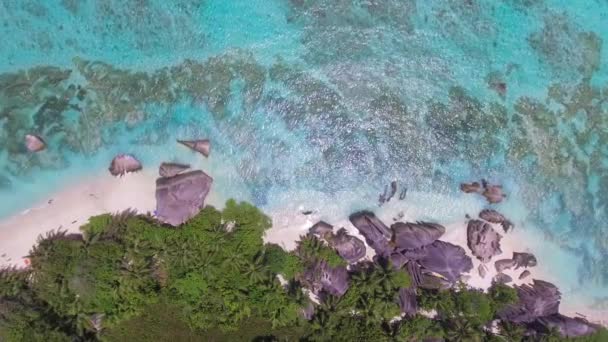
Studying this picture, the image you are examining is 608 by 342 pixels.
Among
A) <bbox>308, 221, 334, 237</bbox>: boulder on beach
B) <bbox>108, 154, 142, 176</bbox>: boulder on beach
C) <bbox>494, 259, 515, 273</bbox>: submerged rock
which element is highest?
<bbox>108, 154, 142, 176</bbox>: boulder on beach

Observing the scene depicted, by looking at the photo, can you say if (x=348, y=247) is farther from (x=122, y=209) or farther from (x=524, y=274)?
(x=122, y=209)

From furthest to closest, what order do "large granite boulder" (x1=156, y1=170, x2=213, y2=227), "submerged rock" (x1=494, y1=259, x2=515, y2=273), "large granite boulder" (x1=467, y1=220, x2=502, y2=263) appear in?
"submerged rock" (x1=494, y1=259, x2=515, y2=273)
"large granite boulder" (x1=467, y1=220, x2=502, y2=263)
"large granite boulder" (x1=156, y1=170, x2=213, y2=227)

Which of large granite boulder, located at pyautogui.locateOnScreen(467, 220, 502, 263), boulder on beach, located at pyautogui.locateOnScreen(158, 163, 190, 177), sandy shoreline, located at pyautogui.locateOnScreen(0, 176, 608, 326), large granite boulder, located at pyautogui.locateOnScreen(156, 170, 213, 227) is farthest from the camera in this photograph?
large granite boulder, located at pyautogui.locateOnScreen(467, 220, 502, 263)

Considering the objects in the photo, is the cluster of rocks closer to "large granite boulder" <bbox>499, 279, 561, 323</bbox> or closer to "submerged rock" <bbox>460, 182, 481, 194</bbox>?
"submerged rock" <bbox>460, 182, 481, 194</bbox>

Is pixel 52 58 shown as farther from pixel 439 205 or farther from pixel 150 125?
pixel 439 205

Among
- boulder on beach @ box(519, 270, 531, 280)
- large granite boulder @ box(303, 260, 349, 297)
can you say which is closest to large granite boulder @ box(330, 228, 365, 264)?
large granite boulder @ box(303, 260, 349, 297)

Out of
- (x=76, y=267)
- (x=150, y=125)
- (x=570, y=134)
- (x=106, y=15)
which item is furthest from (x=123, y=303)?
(x=570, y=134)

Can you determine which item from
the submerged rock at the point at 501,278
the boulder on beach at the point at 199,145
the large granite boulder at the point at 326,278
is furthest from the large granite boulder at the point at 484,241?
the boulder on beach at the point at 199,145

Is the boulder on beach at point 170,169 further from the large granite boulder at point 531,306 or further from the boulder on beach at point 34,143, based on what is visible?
the large granite boulder at point 531,306
